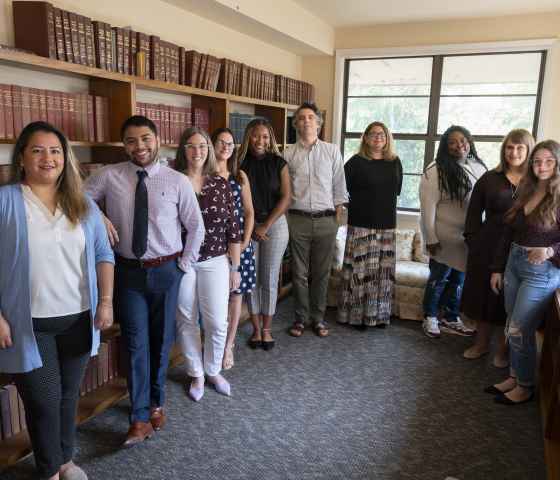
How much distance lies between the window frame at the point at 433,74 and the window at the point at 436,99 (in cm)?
1

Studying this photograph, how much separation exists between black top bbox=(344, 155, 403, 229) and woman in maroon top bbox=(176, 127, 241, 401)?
1.13 metres

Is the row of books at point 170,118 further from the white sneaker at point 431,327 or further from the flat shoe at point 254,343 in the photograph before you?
the white sneaker at point 431,327

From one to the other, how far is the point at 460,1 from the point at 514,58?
95 cm

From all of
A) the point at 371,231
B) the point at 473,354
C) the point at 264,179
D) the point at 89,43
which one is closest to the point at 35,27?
the point at 89,43

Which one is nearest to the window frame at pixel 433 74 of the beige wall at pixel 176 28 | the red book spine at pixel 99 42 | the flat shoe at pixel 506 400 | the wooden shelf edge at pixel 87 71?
the beige wall at pixel 176 28

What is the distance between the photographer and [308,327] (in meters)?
3.63

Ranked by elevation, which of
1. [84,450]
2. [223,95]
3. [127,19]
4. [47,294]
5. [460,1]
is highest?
[460,1]

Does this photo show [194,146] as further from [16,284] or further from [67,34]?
[16,284]

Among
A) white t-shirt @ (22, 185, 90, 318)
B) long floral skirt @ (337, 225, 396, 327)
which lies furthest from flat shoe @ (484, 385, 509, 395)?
white t-shirt @ (22, 185, 90, 318)

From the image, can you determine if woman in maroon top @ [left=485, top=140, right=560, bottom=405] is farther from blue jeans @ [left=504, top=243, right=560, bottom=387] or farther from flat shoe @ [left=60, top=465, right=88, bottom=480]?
flat shoe @ [left=60, top=465, right=88, bottom=480]

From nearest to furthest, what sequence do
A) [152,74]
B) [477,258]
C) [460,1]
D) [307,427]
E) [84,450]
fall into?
[84,450] → [307,427] → [152,74] → [477,258] → [460,1]

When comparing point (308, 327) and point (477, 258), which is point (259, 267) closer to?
point (308, 327)

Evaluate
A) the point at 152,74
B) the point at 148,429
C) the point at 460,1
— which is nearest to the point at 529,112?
the point at 460,1

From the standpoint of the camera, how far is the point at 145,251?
81.7 inches
